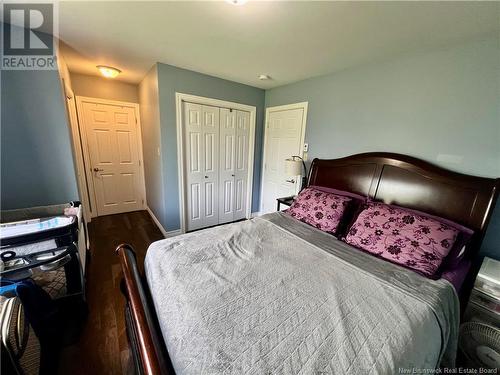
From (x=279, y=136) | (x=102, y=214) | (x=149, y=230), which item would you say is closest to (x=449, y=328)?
(x=279, y=136)

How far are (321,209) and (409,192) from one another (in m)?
0.78

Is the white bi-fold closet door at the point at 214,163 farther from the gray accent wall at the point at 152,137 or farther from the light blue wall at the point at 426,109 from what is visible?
the light blue wall at the point at 426,109

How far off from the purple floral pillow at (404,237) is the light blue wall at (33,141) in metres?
2.82

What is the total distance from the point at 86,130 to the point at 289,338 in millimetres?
3997

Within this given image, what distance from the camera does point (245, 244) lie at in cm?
159

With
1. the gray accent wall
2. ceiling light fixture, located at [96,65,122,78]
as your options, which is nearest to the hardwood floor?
the gray accent wall

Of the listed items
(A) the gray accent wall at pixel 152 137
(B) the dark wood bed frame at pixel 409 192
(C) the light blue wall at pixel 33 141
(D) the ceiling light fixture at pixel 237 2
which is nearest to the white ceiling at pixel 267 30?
(D) the ceiling light fixture at pixel 237 2

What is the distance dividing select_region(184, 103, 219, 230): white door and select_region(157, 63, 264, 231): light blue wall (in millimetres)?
189

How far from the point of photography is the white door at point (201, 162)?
2.87 meters

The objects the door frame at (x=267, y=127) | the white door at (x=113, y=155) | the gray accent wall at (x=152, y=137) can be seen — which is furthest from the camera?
the white door at (x=113, y=155)

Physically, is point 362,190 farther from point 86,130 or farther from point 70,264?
point 86,130

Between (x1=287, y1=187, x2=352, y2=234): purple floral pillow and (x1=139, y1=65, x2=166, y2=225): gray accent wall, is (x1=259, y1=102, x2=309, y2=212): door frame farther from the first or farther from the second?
(x1=139, y1=65, x2=166, y2=225): gray accent wall

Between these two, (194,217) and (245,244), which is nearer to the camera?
(245,244)

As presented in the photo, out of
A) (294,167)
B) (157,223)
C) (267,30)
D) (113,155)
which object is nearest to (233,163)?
(294,167)
